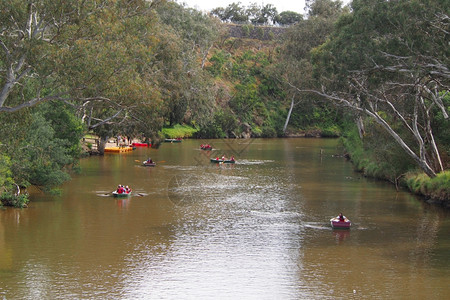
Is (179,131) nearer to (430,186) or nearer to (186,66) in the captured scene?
(186,66)

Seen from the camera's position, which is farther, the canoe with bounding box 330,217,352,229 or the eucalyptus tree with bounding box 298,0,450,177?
the canoe with bounding box 330,217,352,229

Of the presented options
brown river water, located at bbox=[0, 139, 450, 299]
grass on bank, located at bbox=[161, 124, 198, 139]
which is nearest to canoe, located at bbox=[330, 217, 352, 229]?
brown river water, located at bbox=[0, 139, 450, 299]

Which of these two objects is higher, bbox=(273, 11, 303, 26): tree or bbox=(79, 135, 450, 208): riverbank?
bbox=(273, 11, 303, 26): tree

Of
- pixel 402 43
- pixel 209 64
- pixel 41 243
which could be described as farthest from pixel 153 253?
pixel 209 64

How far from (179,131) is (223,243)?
60.0 meters

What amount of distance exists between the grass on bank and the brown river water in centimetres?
3987

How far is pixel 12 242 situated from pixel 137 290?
754 centimetres

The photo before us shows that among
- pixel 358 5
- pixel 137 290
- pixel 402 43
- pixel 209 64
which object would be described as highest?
pixel 209 64

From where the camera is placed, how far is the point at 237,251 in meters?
21.7

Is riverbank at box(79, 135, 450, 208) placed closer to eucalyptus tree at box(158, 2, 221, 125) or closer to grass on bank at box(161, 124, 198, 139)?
eucalyptus tree at box(158, 2, 221, 125)

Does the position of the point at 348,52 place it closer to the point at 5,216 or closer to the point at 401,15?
the point at 401,15

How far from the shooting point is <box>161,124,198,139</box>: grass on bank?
262 ft

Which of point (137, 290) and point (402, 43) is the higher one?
point (402, 43)

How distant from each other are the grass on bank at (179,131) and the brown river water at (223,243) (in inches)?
1570
